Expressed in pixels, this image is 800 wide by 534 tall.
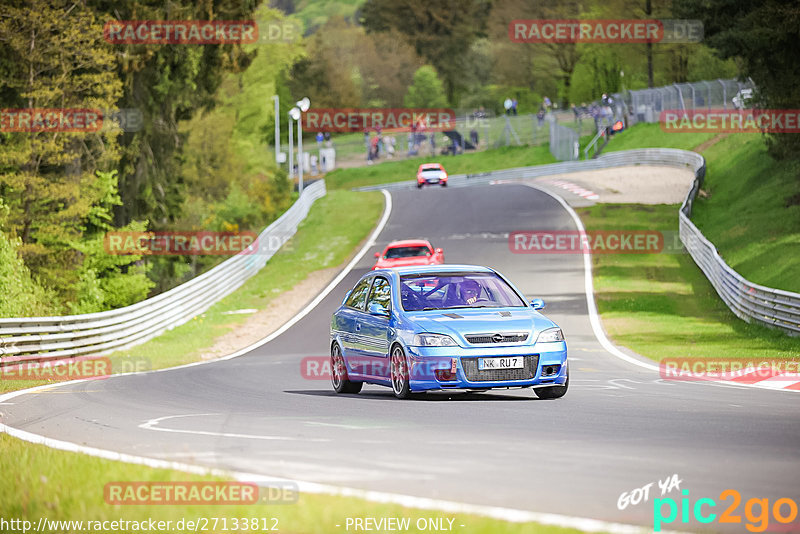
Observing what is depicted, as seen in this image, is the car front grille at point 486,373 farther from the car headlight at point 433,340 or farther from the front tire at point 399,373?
the front tire at point 399,373

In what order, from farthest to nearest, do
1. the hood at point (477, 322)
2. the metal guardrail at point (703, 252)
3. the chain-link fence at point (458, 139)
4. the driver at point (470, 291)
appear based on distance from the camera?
the chain-link fence at point (458, 139) < the metal guardrail at point (703, 252) < the driver at point (470, 291) < the hood at point (477, 322)

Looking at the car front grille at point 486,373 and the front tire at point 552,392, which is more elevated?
the car front grille at point 486,373

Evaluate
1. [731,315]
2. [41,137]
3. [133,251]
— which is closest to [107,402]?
[731,315]

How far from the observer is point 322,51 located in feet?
475

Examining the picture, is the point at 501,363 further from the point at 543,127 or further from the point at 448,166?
the point at 543,127

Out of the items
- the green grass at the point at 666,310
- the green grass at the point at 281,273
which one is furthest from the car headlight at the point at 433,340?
the green grass at the point at 666,310

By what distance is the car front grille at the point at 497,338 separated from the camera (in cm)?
1318

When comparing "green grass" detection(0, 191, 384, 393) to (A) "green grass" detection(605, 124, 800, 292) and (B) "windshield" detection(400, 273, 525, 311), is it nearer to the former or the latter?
(B) "windshield" detection(400, 273, 525, 311)

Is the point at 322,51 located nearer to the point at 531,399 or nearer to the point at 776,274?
the point at 776,274

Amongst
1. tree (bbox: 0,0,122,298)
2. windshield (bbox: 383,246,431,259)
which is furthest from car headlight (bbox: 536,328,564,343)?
tree (bbox: 0,0,122,298)

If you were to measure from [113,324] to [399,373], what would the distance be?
15.5 metres

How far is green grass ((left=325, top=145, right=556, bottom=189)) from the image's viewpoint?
98875 mm

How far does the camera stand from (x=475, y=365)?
13172 millimetres

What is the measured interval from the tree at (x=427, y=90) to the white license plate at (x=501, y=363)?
12581 cm
